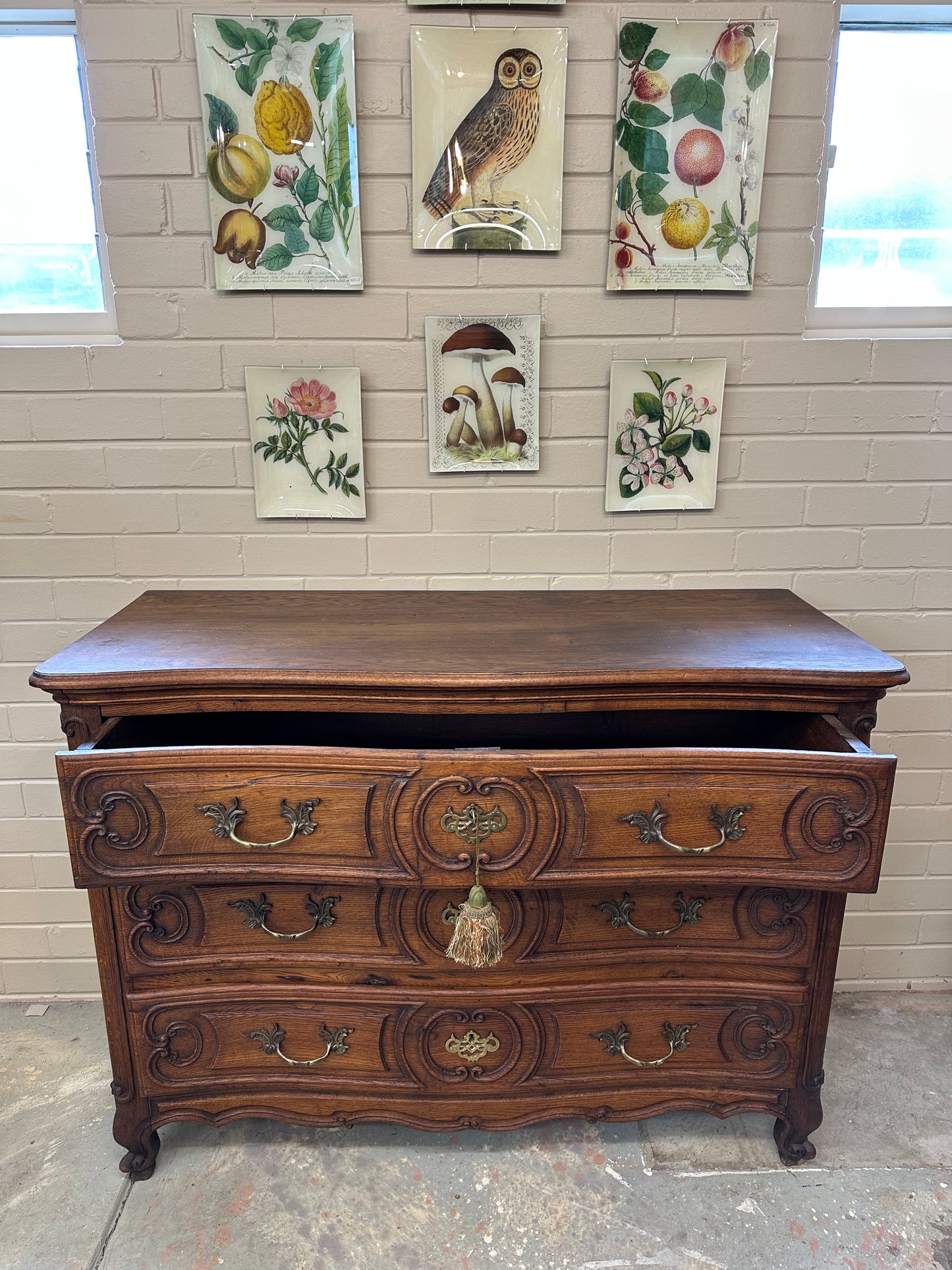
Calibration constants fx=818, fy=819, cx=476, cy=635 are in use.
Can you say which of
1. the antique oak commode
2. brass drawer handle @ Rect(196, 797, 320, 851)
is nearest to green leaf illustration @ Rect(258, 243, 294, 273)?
the antique oak commode

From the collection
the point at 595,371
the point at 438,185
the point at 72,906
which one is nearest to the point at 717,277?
the point at 595,371

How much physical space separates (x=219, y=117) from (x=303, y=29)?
0.22 meters

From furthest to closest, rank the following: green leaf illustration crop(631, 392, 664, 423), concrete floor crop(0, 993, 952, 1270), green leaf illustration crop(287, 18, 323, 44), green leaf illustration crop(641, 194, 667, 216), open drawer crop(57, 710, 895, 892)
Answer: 1. green leaf illustration crop(631, 392, 664, 423)
2. green leaf illustration crop(641, 194, 667, 216)
3. green leaf illustration crop(287, 18, 323, 44)
4. concrete floor crop(0, 993, 952, 1270)
5. open drawer crop(57, 710, 895, 892)

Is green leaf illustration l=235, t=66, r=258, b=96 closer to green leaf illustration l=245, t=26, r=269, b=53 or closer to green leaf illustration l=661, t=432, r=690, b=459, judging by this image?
green leaf illustration l=245, t=26, r=269, b=53

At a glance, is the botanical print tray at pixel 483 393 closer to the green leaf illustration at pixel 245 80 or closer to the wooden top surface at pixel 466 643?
the wooden top surface at pixel 466 643

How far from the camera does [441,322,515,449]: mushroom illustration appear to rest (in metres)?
1.63

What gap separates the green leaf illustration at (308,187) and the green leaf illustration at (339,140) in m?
0.02

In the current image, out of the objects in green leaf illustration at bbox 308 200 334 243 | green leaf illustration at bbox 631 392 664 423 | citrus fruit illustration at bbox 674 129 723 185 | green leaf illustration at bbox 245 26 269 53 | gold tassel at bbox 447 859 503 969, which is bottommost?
gold tassel at bbox 447 859 503 969

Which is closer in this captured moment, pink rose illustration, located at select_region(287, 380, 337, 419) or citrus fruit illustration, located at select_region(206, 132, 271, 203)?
citrus fruit illustration, located at select_region(206, 132, 271, 203)

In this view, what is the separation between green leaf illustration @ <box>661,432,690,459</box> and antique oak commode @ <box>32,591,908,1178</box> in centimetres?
34

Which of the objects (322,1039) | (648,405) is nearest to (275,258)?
(648,405)

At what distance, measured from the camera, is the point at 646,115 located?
1.53 meters

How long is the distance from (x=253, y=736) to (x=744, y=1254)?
1235 millimetres

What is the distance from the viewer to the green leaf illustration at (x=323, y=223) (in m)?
1.56
